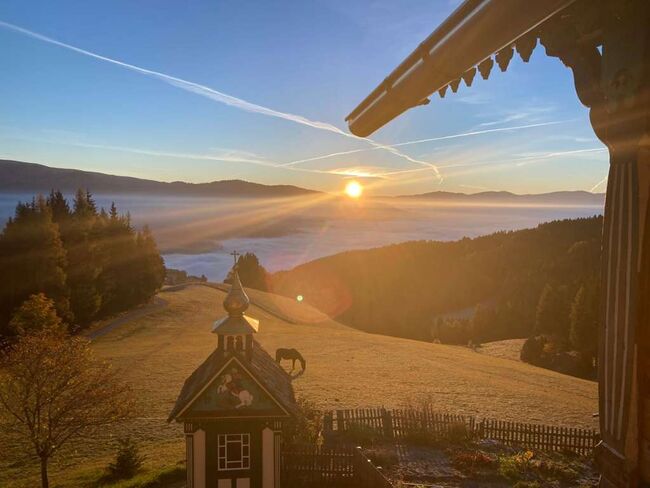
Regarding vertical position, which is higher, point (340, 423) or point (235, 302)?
point (235, 302)

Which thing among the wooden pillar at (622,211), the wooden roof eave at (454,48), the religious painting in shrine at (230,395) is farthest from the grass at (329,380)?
the wooden pillar at (622,211)

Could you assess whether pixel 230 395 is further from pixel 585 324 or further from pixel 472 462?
pixel 585 324

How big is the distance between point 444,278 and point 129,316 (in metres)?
91.8

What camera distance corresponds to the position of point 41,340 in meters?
19.0

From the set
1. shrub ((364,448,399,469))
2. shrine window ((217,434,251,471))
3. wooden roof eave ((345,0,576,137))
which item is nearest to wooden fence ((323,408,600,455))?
shrub ((364,448,399,469))

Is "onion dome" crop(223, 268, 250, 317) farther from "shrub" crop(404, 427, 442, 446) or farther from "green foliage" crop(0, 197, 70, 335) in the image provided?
"green foliage" crop(0, 197, 70, 335)

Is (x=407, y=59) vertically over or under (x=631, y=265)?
over

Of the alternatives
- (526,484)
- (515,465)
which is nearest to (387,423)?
(515,465)

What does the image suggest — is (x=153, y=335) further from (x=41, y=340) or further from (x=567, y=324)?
(x=567, y=324)

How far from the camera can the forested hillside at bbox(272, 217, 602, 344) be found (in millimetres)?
102312

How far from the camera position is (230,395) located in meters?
14.8

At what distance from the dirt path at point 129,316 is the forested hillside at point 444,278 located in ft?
130

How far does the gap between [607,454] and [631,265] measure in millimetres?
830

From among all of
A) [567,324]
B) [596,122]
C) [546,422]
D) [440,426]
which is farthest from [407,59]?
[567,324]
